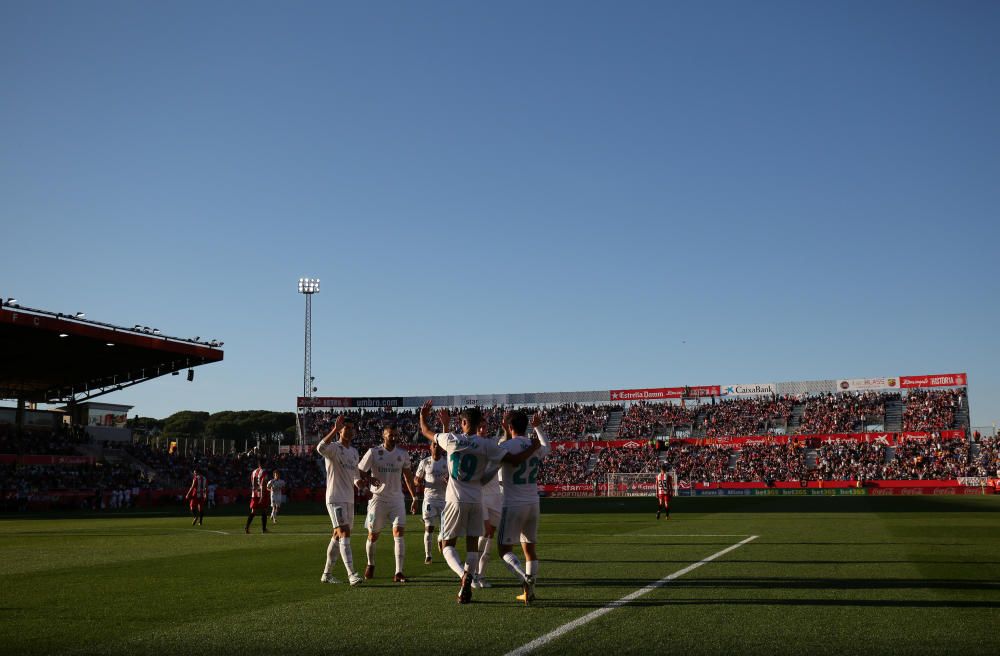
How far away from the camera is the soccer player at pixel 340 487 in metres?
12.9

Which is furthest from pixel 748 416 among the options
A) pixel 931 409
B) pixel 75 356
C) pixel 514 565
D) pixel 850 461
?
pixel 514 565

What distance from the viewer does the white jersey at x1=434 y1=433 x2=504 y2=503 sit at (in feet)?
35.7

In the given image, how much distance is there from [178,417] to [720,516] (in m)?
149

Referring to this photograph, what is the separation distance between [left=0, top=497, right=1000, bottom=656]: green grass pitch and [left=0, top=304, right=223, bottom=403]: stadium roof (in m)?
32.9

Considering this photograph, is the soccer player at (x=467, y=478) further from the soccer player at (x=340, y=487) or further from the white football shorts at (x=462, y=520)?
the soccer player at (x=340, y=487)

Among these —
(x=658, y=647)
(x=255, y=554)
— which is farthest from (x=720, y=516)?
(x=658, y=647)

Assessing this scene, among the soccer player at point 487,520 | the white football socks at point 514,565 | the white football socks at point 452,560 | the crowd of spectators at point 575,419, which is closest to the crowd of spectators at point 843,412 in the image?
the crowd of spectators at point 575,419

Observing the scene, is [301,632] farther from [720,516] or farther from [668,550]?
[720,516]

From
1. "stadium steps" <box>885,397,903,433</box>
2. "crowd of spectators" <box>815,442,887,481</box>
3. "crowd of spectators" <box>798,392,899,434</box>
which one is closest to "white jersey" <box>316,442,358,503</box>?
"crowd of spectators" <box>815,442,887,481</box>

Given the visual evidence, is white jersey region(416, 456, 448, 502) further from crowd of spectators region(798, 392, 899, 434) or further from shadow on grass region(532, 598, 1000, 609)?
crowd of spectators region(798, 392, 899, 434)

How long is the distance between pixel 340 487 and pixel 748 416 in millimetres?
76222

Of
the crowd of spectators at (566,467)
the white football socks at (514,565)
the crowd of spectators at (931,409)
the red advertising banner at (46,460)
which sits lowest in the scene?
the crowd of spectators at (566,467)

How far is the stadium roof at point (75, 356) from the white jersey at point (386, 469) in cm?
4033

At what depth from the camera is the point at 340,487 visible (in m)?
13.4
